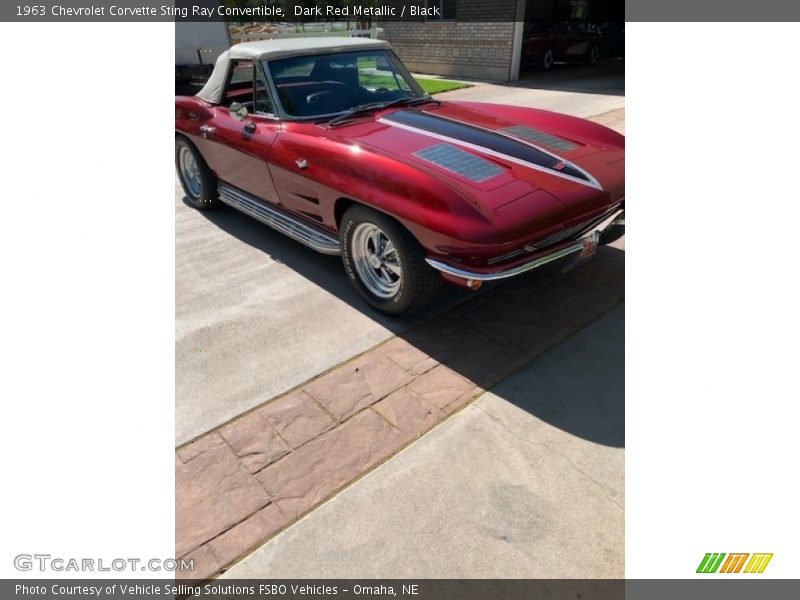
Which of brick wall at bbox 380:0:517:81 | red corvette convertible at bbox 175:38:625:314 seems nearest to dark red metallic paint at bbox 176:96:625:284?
red corvette convertible at bbox 175:38:625:314

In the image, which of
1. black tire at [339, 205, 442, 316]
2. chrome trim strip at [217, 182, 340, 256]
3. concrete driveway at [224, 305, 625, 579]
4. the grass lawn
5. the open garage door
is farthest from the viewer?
the open garage door

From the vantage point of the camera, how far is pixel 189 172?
5340 millimetres

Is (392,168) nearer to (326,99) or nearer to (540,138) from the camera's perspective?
(540,138)

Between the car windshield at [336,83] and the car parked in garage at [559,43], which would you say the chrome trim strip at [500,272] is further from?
the car parked in garage at [559,43]

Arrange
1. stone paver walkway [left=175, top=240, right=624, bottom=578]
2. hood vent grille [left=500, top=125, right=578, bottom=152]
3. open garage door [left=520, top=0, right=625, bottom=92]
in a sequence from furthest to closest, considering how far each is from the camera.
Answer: open garage door [left=520, top=0, right=625, bottom=92] → hood vent grille [left=500, top=125, right=578, bottom=152] → stone paver walkway [left=175, top=240, right=624, bottom=578]

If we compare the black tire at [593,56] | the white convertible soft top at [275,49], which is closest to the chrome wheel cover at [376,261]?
the white convertible soft top at [275,49]

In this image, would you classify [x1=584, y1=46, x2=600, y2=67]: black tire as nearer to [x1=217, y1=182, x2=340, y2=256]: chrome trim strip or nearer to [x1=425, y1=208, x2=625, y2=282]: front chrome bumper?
[x1=217, y1=182, x2=340, y2=256]: chrome trim strip

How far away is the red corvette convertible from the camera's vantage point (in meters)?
2.68

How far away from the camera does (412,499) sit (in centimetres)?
212

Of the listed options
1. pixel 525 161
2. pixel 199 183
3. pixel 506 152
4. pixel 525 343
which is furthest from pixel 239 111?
pixel 525 343

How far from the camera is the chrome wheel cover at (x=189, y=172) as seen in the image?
16.8ft

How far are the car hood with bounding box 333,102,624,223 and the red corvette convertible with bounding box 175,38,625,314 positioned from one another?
0.4 inches

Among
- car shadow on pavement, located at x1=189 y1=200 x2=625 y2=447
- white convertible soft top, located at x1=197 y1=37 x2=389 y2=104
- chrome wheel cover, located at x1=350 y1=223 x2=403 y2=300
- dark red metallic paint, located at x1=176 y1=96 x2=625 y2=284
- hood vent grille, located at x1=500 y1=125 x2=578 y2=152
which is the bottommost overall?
car shadow on pavement, located at x1=189 y1=200 x2=625 y2=447

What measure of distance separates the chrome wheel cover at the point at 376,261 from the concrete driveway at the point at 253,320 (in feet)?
0.67
